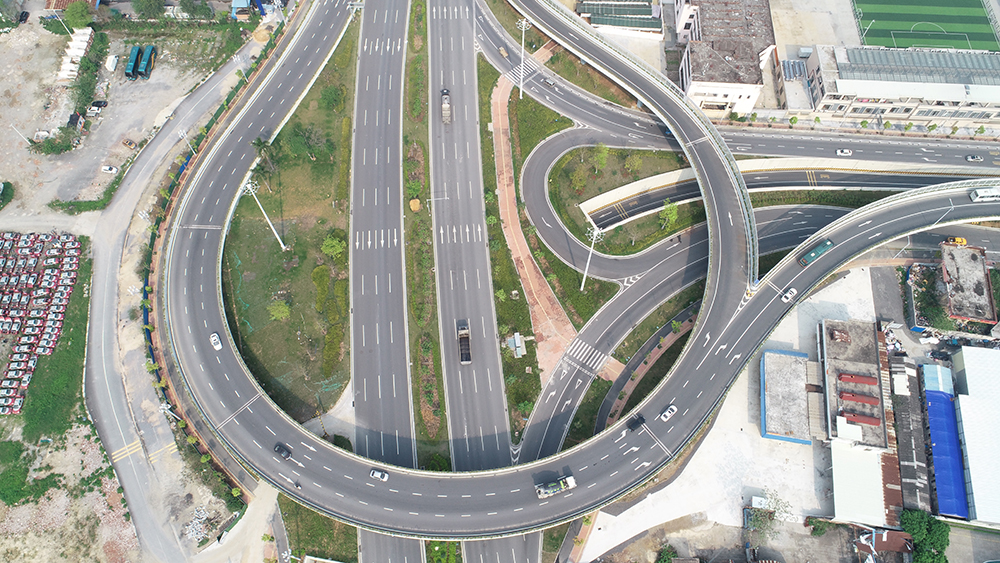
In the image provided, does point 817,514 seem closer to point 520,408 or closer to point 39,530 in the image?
point 520,408

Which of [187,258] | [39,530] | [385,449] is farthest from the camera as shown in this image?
[187,258]

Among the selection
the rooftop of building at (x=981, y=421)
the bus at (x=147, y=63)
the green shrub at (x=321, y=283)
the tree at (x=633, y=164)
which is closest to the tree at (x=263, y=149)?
the green shrub at (x=321, y=283)

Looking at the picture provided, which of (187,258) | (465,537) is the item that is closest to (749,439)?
(465,537)

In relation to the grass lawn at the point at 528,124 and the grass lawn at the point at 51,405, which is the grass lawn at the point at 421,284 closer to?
the grass lawn at the point at 528,124

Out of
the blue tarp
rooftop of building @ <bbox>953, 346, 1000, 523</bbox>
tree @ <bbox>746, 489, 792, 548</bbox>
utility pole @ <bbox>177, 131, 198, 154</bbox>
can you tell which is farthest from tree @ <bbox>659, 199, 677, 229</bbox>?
utility pole @ <bbox>177, 131, 198, 154</bbox>

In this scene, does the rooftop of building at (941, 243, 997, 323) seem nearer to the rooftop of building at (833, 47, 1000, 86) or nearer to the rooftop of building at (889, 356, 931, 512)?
the rooftop of building at (889, 356, 931, 512)
